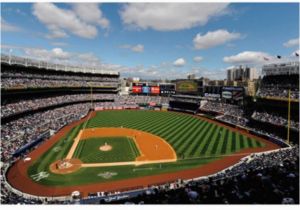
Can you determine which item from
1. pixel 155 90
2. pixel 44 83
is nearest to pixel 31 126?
pixel 44 83

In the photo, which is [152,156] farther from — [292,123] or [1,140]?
[292,123]

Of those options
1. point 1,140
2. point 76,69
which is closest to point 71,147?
point 1,140

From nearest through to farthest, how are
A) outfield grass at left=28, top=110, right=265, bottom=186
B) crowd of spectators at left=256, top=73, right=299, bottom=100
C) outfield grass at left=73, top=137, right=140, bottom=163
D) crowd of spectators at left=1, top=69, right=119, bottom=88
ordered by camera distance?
1. outfield grass at left=28, top=110, right=265, bottom=186
2. outfield grass at left=73, top=137, right=140, bottom=163
3. crowd of spectators at left=256, top=73, right=299, bottom=100
4. crowd of spectators at left=1, top=69, right=119, bottom=88

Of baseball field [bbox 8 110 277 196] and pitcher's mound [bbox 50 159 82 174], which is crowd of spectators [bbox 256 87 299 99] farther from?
pitcher's mound [bbox 50 159 82 174]

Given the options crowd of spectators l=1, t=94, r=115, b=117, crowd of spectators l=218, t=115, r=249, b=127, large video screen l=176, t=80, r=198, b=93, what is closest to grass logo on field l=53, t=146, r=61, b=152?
crowd of spectators l=1, t=94, r=115, b=117

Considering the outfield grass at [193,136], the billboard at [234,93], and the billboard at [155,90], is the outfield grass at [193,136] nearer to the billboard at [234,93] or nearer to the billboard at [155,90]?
the billboard at [234,93]

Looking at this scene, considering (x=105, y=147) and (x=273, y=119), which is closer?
(x=105, y=147)

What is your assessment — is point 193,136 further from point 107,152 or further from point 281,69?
point 281,69
